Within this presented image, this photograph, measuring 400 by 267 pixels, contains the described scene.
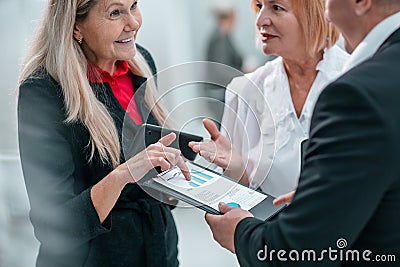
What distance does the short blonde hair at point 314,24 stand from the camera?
1225mm

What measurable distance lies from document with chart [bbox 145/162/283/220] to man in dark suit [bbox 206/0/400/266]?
0.18 m

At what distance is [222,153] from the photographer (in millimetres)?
1170

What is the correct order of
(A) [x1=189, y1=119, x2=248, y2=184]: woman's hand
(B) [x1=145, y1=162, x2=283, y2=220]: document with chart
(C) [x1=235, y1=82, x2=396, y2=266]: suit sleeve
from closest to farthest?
(C) [x1=235, y1=82, x2=396, y2=266]: suit sleeve, (B) [x1=145, y1=162, x2=283, y2=220]: document with chart, (A) [x1=189, y1=119, x2=248, y2=184]: woman's hand

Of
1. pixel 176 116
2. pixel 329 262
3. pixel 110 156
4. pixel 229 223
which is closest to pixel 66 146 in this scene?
pixel 110 156

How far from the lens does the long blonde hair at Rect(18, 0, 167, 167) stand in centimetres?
110

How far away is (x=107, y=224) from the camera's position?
1134mm

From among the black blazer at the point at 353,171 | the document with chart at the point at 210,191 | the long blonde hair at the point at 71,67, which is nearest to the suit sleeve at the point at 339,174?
the black blazer at the point at 353,171

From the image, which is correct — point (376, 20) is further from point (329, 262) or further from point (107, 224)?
point (107, 224)

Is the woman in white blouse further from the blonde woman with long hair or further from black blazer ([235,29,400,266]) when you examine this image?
black blazer ([235,29,400,266])

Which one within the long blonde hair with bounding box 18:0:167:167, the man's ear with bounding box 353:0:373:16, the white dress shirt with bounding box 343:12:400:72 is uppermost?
the man's ear with bounding box 353:0:373:16

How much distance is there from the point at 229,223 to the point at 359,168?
0.28 meters

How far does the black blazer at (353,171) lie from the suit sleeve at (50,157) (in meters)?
0.44

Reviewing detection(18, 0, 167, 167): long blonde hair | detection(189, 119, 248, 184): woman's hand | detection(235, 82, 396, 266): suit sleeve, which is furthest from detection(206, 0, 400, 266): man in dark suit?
detection(18, 0, 167, 167): long blonde hair

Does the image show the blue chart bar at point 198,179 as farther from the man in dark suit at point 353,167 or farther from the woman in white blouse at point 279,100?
the man in dark suit at point 353,167
